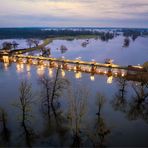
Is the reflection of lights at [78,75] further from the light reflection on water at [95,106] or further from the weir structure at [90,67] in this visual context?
the weir structure at [90,67]

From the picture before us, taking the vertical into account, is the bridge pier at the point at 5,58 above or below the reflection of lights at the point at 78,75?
below

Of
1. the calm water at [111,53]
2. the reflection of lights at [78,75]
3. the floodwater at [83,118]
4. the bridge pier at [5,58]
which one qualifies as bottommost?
the calm water at [111,53]

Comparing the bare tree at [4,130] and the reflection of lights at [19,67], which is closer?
the bare tree at [4,130]

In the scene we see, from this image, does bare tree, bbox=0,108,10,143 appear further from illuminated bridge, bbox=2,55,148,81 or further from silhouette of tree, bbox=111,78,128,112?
silhouette of tree, bbox=111,78,128,112

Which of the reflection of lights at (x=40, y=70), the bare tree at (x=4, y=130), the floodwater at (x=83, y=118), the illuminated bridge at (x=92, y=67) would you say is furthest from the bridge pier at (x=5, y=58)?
the bare tree at (x=4, y=130)

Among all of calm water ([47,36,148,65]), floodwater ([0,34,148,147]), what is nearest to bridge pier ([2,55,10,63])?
calm water ([47,36,148,65])

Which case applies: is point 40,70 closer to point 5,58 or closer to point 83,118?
point 5,58

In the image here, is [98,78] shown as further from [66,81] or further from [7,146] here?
[7,146]

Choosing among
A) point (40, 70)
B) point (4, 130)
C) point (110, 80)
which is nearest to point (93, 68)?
point (110, 80)

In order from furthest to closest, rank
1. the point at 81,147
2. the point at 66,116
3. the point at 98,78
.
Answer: the point at 98,78, the point at 66,116, the point at 81,147

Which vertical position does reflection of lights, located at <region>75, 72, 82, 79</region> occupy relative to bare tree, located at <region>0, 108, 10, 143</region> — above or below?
below

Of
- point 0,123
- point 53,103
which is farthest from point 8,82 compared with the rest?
point 0,123
